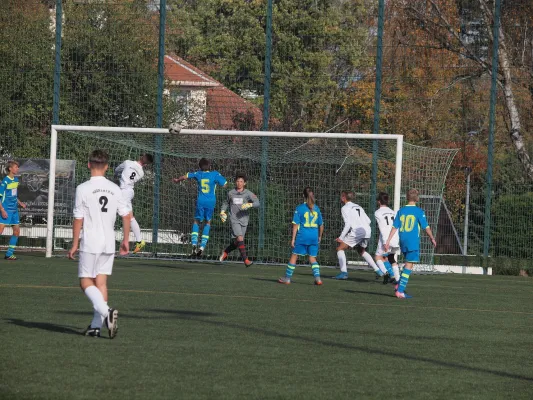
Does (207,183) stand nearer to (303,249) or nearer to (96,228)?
(303,249)

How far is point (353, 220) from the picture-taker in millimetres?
19297

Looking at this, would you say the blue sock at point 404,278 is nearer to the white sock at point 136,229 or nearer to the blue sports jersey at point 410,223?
the blue sports jersey at point 410,223

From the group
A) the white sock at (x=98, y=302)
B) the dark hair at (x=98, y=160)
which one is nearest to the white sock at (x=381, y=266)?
the dark hair at (x=98, y=160)

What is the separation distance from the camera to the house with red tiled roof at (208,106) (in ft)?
82.1

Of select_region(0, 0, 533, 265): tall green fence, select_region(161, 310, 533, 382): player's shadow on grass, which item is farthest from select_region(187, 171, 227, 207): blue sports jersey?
select_region(161, 310, 533, 382): player's shadow on grass

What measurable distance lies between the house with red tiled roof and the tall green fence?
39mm

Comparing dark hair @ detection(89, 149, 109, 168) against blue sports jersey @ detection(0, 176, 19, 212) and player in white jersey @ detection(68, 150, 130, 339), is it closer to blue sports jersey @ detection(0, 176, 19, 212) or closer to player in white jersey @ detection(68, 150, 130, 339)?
player in white jersey @ detection(68, 150, 130, 339)

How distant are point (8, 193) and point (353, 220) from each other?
696 cm

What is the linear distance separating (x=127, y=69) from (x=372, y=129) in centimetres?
616

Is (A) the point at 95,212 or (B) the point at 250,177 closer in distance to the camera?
(A) the point at 95,212

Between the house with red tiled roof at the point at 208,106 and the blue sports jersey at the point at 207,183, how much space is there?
3859mm

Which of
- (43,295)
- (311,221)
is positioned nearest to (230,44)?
(311,221)

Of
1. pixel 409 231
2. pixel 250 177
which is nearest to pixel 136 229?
pixel 250 177

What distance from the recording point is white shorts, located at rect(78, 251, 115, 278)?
982 centimetres
